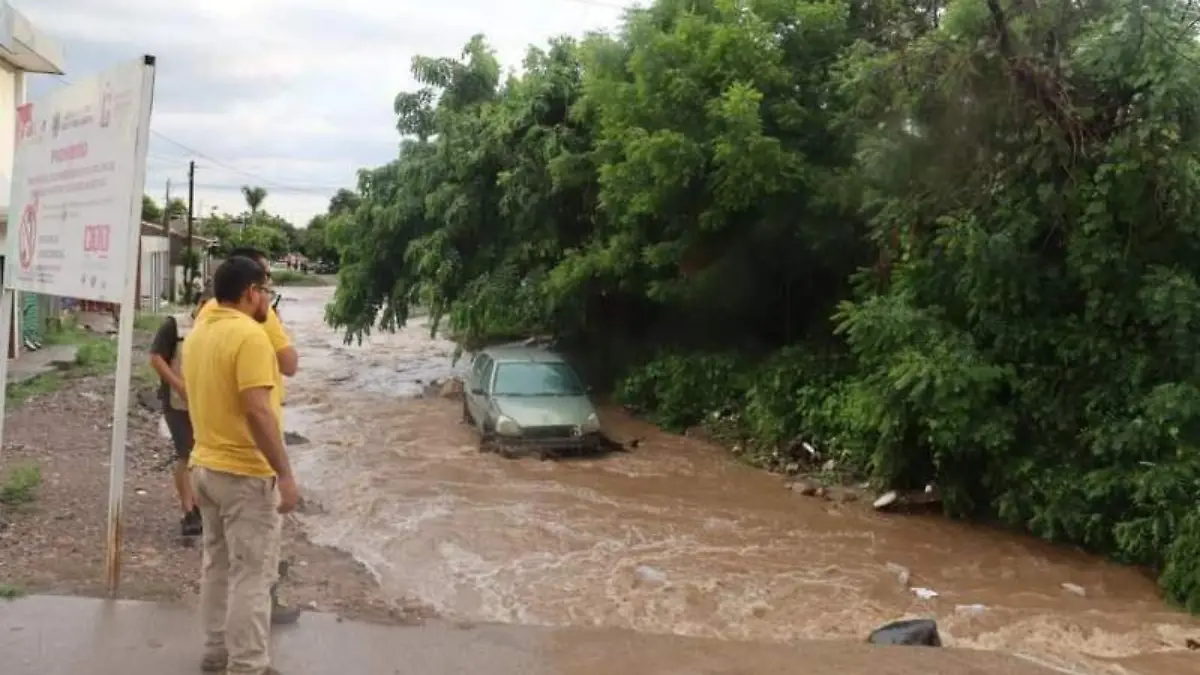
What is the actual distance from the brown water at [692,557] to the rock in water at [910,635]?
2.72 feet

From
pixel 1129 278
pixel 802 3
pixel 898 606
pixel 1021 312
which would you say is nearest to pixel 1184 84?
pixel 1129 278

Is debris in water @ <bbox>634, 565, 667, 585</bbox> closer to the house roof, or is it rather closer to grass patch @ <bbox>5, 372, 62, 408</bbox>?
grass patch @ <bbox>5, 372, 62, 408</bbox>

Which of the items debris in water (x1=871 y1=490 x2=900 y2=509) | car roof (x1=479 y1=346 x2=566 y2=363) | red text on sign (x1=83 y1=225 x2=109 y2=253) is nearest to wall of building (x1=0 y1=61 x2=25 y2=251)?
car roof (x1=479 y1=346 x2=566 y2=363)

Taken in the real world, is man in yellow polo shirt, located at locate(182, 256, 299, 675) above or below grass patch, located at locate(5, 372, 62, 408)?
above

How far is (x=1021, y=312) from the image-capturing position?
1137 cm

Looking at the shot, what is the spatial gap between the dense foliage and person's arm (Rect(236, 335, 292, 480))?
798cm

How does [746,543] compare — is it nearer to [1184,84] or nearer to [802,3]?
[1184,84]

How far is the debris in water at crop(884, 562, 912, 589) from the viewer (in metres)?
9.55

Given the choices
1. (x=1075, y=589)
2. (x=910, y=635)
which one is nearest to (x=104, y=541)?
(x=910, y=635)

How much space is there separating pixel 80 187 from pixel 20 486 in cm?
355

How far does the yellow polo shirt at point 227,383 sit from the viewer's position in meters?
4.22

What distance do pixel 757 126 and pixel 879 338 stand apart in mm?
4043

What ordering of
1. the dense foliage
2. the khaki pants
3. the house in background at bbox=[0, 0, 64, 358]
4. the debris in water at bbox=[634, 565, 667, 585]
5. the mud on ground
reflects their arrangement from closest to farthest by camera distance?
the khaki pants
the mud on ground
the debris in water at bbox=[634, 565, 667, 585]
the dense foliage
the house in background at bbox=[0, 0, 64, 358]

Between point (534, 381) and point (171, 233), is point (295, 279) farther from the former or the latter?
point (534, 381)
